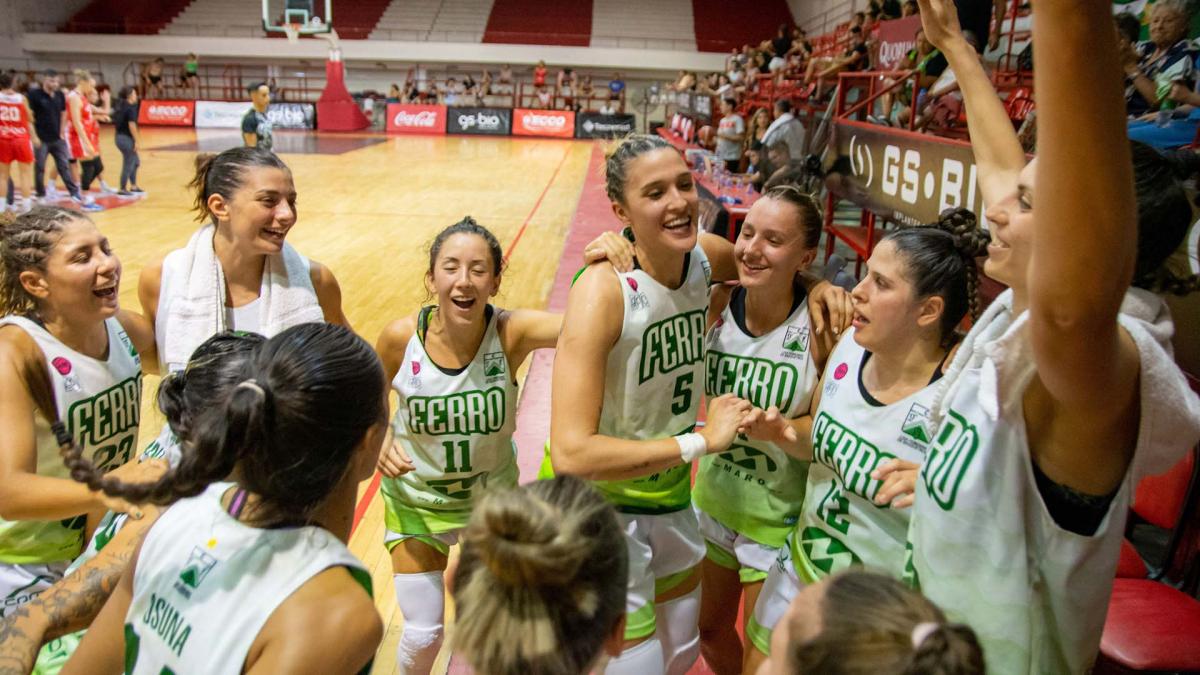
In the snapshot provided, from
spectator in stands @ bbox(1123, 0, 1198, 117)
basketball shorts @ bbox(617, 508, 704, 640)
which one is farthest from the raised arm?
spectator in stands @ bbox(1123, 0, 1198, 117)

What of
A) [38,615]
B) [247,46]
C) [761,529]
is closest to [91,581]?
[38,615]

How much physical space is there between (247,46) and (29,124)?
19056 mm

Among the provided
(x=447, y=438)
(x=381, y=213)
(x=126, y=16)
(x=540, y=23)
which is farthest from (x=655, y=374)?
(x=126, y=16)

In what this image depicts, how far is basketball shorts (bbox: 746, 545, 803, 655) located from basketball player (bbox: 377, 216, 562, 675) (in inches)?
35.0

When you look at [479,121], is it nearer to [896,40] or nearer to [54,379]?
[896,40]

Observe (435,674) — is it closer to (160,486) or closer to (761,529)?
(761,529)

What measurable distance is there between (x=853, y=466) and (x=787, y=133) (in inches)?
346

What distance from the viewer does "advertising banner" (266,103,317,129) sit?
81.2 feet

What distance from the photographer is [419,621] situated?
2.58 meters

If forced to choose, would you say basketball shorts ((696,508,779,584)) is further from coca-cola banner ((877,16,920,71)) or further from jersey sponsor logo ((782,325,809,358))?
coca-cola banner ((877,16,920,71))

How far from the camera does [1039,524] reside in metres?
1.24

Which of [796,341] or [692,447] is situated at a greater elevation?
[796,341]

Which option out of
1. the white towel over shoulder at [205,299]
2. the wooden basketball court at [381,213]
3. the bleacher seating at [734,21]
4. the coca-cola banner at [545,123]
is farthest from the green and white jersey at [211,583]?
the bleacher seating at [734,21]

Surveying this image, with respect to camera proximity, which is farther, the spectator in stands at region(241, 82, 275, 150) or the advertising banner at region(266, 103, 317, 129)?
the advertising banner at region(266, 103, 317, 129)
